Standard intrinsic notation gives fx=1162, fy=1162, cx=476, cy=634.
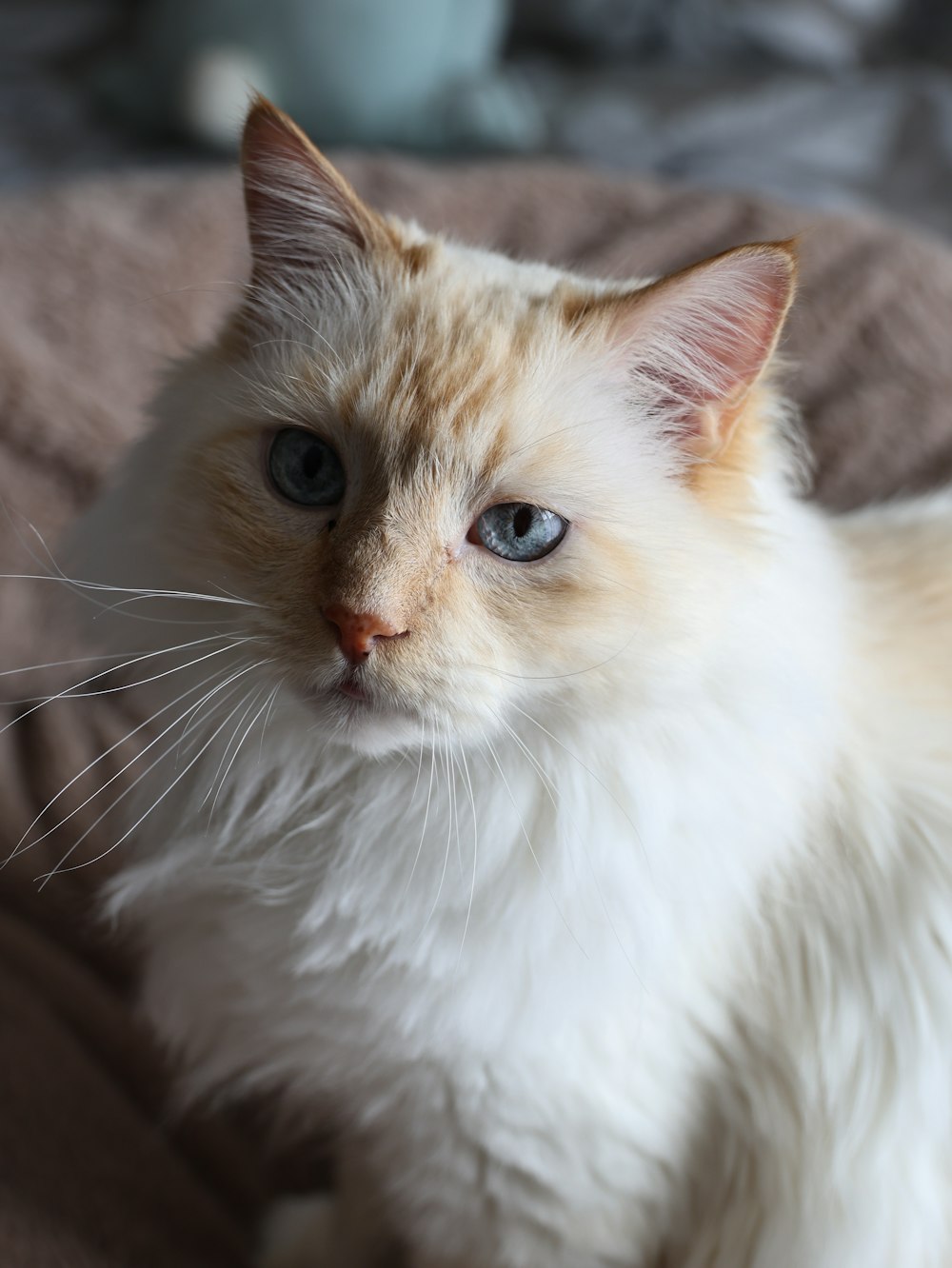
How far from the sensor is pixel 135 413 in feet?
5.75

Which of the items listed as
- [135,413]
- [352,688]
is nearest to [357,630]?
[352,688]

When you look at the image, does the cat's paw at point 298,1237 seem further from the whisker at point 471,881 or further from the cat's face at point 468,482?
the cat's face at point 468,482

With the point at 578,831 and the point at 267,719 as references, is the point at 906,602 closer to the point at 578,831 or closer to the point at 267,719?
the point at 578,831

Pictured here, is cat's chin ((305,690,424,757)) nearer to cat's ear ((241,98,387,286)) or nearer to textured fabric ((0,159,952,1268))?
cat's ear ((241,98,387,286))

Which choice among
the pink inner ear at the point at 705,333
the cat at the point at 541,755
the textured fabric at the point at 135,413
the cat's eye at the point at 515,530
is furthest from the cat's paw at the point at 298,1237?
the pink inner ear at the point at 705,333

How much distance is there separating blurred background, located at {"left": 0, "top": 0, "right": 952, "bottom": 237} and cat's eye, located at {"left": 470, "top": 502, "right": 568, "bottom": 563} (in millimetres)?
1751

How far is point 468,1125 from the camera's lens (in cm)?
97

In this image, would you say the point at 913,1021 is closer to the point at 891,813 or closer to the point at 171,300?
the point at 891,813

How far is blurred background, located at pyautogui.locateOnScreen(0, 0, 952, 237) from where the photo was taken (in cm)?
247

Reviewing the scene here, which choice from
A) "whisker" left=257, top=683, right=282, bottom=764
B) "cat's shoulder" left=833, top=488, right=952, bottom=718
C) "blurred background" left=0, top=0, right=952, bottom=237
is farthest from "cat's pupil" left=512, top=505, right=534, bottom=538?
"blurred background" left=0, top=0, right=952, bottom=237

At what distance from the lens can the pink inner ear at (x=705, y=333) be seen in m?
0.81

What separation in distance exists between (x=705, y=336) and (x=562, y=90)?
7.06 feet

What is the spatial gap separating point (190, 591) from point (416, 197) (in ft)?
3.94

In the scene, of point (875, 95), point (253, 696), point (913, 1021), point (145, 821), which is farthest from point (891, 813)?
point (875, 95)
